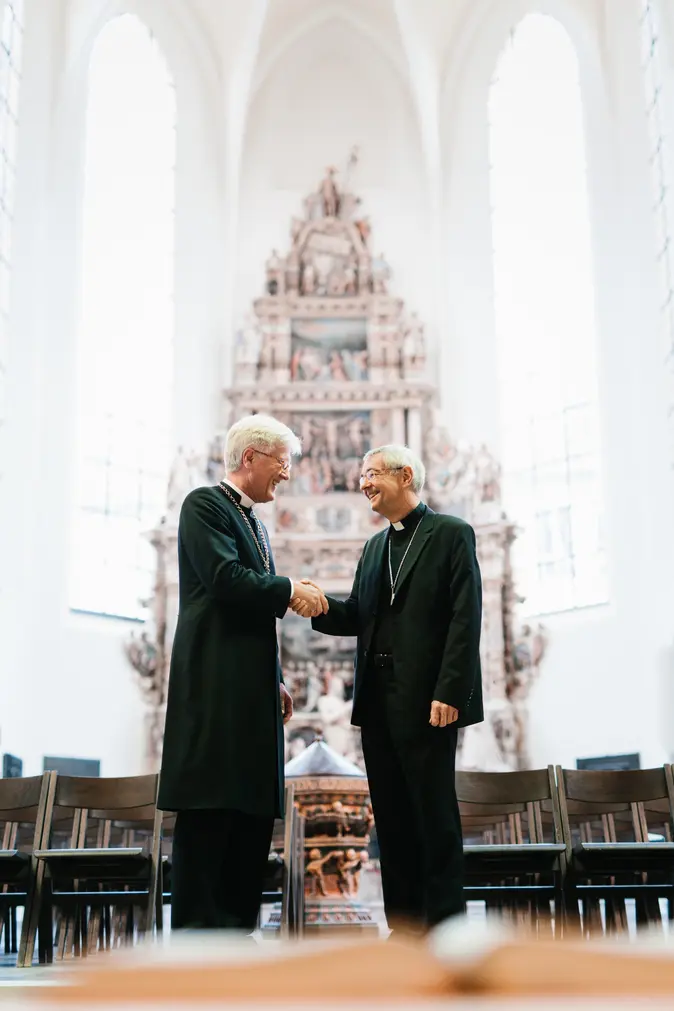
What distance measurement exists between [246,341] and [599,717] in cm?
577

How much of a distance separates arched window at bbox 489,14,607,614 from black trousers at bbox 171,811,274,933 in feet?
32.7

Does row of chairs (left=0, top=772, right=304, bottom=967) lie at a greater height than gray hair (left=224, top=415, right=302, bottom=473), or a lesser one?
lesser

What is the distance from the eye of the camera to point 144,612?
13930 millimetres

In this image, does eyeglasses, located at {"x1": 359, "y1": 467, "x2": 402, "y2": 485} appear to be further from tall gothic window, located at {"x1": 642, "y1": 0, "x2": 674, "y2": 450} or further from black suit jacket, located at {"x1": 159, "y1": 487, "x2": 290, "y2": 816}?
tall gothic window, located at {"x1": 642, "y1": 0, "x2": 674, "y2": 450}

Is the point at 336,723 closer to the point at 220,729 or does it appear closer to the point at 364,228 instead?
the point at 364,228

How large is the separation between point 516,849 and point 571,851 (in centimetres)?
35

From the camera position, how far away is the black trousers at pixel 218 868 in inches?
132

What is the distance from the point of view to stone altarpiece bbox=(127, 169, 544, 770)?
12.5 m

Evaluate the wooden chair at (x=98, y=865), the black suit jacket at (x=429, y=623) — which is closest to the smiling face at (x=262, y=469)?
the black suit jacket at (x=429, y=623)

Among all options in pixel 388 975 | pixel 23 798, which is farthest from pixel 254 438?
pixel 388 975

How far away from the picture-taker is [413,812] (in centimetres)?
372

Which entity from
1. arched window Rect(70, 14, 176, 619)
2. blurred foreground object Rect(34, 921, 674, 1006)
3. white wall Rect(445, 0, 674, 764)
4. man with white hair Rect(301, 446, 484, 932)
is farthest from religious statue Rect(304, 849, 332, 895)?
blurred foreground object Rect(34, 921, 674, 1006)

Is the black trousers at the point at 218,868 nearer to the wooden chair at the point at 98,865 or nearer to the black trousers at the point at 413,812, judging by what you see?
the black trousers at the point at 413,812

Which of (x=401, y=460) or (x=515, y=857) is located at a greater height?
(x=401, y=460)
